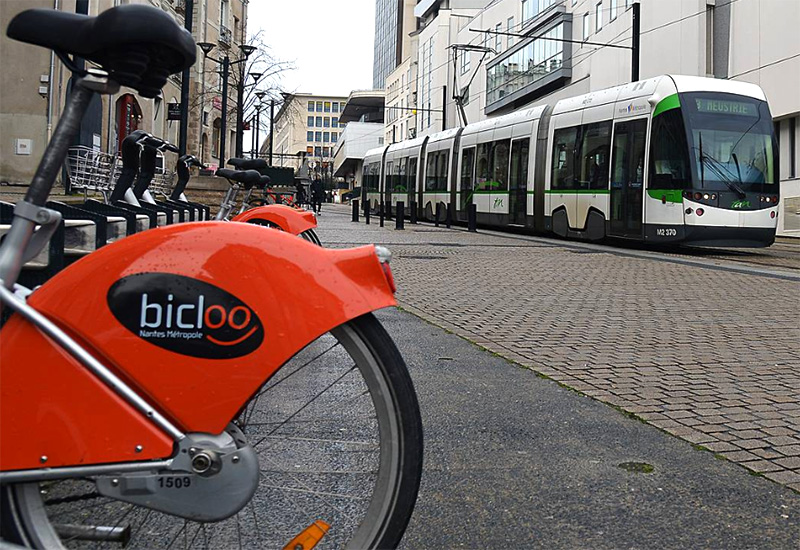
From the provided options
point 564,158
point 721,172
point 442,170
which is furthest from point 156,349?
point 442,170

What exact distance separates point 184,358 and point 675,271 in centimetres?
1179

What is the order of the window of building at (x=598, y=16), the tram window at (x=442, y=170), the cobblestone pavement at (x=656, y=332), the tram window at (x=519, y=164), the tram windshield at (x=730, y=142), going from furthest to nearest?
the window of building at (x=598, y=16) → the tram window at (x=442, y=170) → the tram window at (x=519, y=164) → the tram windshield at (x=730, y=142) → the cobblestone pavement at (x=656, y=332)

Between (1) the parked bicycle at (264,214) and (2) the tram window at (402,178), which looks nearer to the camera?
(1) the parked bicycle at (264,214)

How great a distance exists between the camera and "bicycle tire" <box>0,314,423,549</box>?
188cm

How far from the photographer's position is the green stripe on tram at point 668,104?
53.5 feet

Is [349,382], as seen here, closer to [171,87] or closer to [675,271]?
[675,271]

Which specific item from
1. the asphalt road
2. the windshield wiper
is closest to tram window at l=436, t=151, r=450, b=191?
the windshield wiper

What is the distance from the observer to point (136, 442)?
1.85 m

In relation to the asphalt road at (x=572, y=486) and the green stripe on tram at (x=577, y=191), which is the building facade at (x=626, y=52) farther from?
the asphalt road at (x=572, y=486)

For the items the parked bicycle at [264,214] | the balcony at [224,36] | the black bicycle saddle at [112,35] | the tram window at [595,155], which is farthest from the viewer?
the balcony at [224,36]

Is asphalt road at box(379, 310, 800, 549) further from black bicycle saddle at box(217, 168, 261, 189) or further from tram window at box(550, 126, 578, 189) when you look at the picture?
tram window at box(550, 126, 578, 189)

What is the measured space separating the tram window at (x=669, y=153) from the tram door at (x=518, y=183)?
6285 mm

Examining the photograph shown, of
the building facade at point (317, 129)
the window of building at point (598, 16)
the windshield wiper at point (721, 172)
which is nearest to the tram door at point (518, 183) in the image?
the windshield wiper at point (721, 172)

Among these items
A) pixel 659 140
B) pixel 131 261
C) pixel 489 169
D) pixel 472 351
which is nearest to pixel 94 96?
pixel 131 261
